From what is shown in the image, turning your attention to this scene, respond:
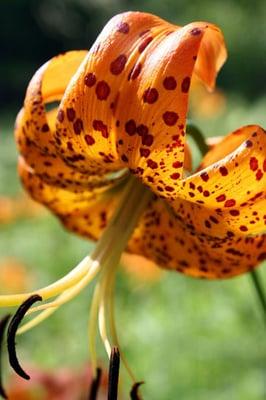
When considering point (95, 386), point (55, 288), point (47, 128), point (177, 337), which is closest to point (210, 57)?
point (47, 128)

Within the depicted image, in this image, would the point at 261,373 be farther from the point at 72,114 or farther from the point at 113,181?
the point at 72,114

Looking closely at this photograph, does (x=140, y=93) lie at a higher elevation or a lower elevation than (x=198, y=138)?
higher

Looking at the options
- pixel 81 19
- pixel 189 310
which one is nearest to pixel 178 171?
pixel 189 310

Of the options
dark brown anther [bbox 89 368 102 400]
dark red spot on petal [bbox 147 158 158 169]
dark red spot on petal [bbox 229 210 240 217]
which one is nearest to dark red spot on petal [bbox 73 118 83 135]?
dark red spot on petal [bbox 147 158 158 169]

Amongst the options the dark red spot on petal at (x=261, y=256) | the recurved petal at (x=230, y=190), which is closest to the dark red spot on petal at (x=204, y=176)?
the recurved petal at (x=230, y=190)

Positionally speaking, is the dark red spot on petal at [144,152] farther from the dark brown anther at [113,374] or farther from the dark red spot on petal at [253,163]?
the dark brown anther at [113,374]

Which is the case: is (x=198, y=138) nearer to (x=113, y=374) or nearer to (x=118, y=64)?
(x=118, y=64)

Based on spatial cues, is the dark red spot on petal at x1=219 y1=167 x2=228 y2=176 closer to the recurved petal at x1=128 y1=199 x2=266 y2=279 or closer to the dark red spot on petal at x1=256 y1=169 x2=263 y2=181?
the dark red spot on petal at x1=256 y1=169 x2=263 y2=181
